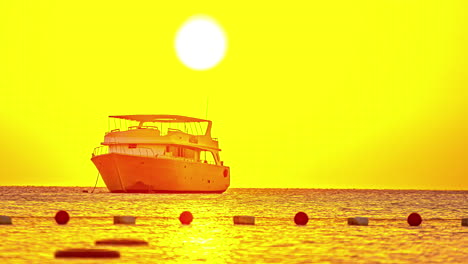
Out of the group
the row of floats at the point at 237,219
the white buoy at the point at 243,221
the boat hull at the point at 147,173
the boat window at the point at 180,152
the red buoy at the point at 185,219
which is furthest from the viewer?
the boat window at the point at 180,152

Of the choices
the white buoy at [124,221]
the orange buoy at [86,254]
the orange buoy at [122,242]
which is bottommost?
the orange buoy at [86,254]

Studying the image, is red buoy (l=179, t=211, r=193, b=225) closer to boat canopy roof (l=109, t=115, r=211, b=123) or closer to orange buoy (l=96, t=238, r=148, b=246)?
orange buoy (l=96, t=238, r=148, b=246)

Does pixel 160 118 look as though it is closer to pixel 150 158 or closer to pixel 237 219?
pixel 150 158

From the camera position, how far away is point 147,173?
102125mm

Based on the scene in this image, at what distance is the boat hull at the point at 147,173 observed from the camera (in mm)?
99875

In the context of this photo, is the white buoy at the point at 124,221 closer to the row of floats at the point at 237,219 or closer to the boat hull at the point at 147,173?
the row of floats at the point at 237,219

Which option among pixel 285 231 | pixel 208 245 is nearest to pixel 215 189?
pixel 285 231

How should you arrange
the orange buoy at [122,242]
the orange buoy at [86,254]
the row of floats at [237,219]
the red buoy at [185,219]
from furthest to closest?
1. the red buoy at [185,219]
2. the row of floats at [237,219]
3. the orange buoy at [122,242]
4. the orange buoy at [86,254]

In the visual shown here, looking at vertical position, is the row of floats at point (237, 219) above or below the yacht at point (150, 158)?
Result: below

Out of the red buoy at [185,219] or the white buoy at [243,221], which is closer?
the red buoy at [185,219]

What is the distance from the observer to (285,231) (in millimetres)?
28609

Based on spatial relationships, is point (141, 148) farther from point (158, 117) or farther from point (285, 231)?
point (285, 231)

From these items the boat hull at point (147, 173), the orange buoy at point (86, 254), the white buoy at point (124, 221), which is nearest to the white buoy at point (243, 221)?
the white buoy at point (124, 221)

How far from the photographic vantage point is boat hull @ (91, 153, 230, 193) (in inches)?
3932
